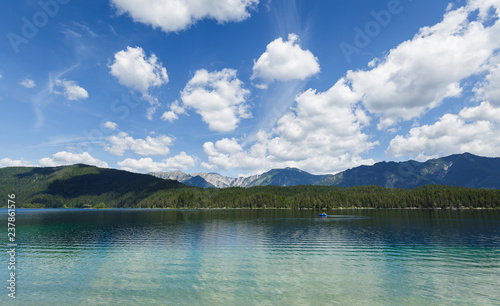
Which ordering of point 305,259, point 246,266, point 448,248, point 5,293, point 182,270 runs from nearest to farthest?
point 5,293, point 182,270, point 246,266, point 305,259, point 448,248

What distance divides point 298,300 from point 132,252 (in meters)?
41.0

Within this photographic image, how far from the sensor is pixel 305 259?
46.9 m

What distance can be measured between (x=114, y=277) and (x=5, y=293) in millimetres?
11463

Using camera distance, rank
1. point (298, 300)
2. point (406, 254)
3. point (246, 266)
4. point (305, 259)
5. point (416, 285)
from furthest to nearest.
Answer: point (406, 254) → point (305, 259) → point (246, 266) → point (416, 285) → point (298, 300)

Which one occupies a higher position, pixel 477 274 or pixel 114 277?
pixel 114 277

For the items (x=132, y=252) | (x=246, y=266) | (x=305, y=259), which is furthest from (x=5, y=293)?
(x=305, y=259)

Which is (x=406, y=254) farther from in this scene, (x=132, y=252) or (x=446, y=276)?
(x=132, y=252)

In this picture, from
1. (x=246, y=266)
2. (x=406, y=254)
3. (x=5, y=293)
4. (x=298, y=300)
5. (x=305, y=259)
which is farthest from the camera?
(x=406, y=254)

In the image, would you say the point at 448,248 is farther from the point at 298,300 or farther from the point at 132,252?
the point at 132,252

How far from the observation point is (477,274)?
3691cm

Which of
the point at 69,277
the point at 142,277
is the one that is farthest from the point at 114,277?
the point at 69,277

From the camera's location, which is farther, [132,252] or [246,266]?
[132,252]

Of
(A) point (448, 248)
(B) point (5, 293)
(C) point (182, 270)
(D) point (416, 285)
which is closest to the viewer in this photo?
(B) point (5, 293)

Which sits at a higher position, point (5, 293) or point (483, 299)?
point (5, 293)
